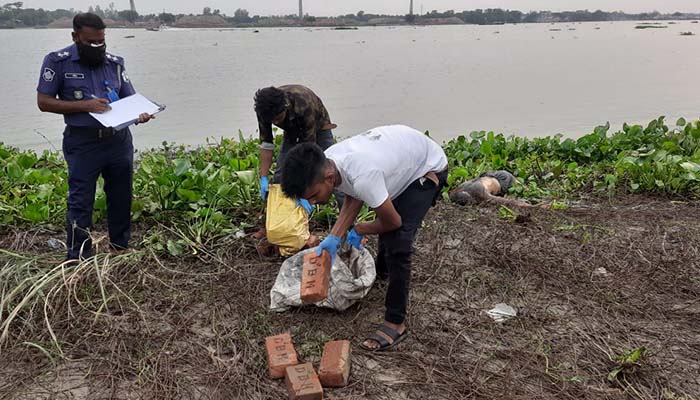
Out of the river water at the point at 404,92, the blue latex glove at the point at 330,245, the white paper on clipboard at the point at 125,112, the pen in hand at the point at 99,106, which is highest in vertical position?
the pen in hand at the point at 99,106

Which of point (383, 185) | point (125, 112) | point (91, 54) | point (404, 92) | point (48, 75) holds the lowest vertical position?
point (404, 92)

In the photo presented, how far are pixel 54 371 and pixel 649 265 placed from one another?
325cm

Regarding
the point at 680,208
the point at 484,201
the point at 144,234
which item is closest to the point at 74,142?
the point at 144,234

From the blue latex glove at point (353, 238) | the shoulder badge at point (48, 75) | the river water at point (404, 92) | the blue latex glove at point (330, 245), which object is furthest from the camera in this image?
the river water at point (404, 92)

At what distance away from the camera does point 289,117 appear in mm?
3295

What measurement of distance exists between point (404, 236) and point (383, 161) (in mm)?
412

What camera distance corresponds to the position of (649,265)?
345 cm

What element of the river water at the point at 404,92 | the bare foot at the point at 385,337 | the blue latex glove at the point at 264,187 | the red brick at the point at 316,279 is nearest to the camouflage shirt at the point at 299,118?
the blue latex glove at the point at 264,187

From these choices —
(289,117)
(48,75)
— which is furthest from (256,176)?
(48,75)

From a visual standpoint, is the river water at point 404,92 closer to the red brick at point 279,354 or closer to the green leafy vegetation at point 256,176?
the green leafy vegetation at point 256,176

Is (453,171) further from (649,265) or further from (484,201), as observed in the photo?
(649,265)

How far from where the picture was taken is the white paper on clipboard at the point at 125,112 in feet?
10.2

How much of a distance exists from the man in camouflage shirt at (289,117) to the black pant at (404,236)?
86 centimetres

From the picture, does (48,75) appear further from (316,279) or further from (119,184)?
(316,279)
